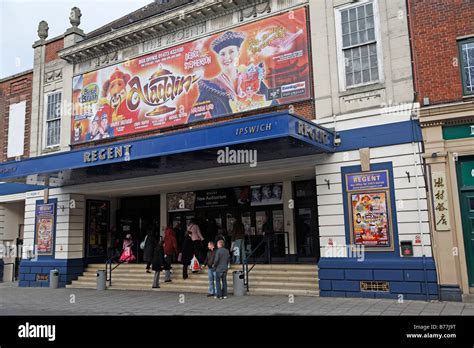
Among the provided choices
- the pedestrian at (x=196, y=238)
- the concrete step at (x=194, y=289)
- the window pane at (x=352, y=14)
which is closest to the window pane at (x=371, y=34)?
the window pane at (x=352, y=14)

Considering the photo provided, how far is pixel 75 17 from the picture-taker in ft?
66.3

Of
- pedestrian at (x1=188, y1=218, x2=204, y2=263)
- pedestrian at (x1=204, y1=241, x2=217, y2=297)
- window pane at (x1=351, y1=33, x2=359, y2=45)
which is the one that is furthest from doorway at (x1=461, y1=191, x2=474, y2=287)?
pedestrian at (x1=188, y1=218, x2=204, y2=263)

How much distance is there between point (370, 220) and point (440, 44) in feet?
16.1

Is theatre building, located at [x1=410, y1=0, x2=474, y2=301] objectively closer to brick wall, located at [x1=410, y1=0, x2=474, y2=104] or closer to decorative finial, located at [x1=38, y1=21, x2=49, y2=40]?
brick wall, located at [x1=410, y1=0, x2=474, y2=104]

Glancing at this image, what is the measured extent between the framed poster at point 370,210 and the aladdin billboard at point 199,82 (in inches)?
126

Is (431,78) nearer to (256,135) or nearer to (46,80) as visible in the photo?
(256,135)

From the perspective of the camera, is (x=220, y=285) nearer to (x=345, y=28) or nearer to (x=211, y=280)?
(x=211, y=280)

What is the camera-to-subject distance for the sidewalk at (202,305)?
10031 mm

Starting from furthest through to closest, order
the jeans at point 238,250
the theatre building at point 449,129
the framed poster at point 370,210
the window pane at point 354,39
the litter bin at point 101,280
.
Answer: the litter bin at point 101,280 < the jeans at point 238,250 < the window pane at point 354,39 < the framed poster at point 370,210 < the theatre building at point 449,129

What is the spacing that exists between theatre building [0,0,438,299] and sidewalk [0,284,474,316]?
0.82 meters

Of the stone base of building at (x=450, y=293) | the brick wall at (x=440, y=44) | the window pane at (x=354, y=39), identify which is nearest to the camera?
the stone base of building at (x=450, y=293)

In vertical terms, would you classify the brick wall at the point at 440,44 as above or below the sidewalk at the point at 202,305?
above

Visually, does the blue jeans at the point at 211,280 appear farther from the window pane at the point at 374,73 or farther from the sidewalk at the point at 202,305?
the window pane at the point at 374,73
